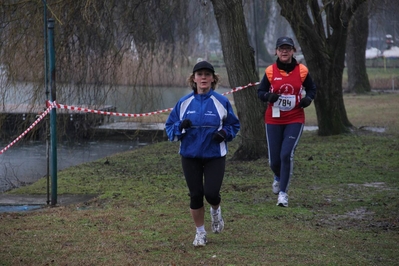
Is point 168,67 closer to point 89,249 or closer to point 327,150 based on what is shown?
point 327,150

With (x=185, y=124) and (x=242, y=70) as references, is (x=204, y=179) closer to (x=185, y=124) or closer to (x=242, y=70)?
(x=185, y=124)

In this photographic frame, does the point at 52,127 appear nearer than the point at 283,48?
No

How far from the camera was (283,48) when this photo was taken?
8.62m

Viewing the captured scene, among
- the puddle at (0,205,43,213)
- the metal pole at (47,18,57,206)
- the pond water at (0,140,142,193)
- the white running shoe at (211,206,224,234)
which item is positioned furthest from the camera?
the pond water at (0,140,142,193)

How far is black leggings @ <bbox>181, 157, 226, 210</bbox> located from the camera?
264 inches

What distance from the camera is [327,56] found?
17109mm

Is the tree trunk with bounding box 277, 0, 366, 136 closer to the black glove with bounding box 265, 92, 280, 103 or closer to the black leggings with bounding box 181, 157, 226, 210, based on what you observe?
the black glove with bounding box 265, 92, 280, 103

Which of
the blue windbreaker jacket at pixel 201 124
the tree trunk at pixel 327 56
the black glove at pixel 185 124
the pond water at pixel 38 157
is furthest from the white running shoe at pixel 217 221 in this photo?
the tree trunk at pixel 327 56

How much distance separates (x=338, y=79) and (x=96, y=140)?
7.26 metres

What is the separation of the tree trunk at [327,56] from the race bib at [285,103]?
7463mm

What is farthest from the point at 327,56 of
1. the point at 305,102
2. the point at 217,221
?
the point at 217,221

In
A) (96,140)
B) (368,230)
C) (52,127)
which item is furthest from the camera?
(96,140)

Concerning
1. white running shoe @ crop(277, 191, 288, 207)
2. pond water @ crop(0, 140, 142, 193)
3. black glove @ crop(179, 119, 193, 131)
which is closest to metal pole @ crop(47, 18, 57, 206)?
white running shoe @ crop(277, 191, 288, 207)

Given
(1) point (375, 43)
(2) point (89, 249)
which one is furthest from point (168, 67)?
(1) point (375, 43)
